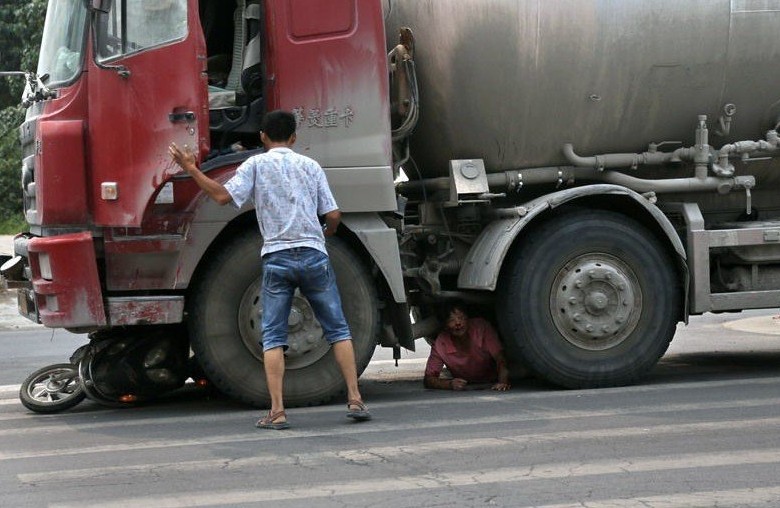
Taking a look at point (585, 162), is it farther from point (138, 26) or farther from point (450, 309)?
point (138, 26)

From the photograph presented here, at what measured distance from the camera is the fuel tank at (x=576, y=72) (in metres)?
8.09

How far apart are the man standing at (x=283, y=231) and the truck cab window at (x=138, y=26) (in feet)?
2.16

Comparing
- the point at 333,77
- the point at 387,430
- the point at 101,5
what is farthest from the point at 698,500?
the point at 101,5

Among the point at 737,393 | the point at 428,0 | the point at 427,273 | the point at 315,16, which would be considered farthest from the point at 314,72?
the point at 737,393

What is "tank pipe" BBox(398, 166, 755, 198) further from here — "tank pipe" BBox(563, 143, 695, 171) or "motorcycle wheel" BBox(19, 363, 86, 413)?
"motorcycle wheel" BBox(19, 363, 86, 413)

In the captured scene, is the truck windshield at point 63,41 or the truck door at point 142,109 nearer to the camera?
the truck door at point 142,109

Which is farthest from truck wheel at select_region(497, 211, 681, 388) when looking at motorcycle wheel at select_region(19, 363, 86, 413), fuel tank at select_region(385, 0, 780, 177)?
motorcycle wheel at select_region(19, 363, 86, 413)

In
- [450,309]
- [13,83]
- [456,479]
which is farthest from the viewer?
[13,83]

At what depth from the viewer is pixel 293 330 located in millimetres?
7727

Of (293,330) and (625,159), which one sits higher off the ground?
(625,159)

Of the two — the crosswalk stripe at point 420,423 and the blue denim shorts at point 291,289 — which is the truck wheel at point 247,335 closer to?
the crosswalk stripe at point 420,423

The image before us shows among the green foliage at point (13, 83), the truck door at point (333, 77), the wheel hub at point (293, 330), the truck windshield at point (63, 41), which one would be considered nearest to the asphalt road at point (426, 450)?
the wheel hub at point (293, 330)

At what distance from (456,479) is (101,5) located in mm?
3432

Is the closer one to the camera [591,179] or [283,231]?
[283,231]
